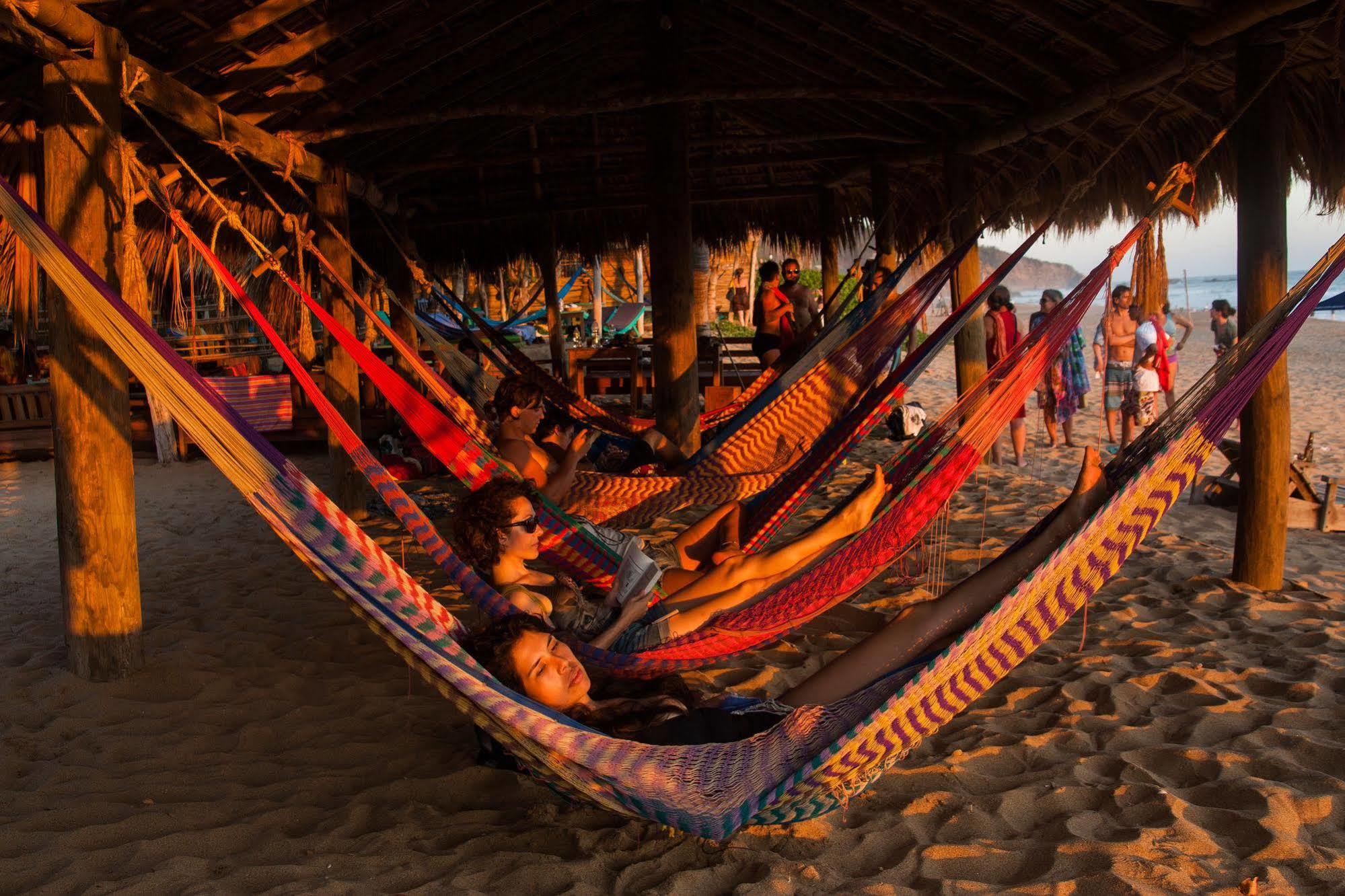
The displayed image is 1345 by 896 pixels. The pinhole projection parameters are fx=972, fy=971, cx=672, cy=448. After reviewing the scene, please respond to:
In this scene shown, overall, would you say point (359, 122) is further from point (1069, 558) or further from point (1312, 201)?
point (1312, 201)

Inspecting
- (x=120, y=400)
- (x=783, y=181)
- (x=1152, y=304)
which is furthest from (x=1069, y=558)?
(x=783, y=181)

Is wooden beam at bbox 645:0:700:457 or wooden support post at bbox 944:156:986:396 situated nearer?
wooden beam at bbox 645:0:700:457

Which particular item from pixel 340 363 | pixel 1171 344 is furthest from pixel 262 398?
pixel 1171 344

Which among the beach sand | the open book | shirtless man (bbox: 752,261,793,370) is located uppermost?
shirtless man (bbox: 752,261,793,370)

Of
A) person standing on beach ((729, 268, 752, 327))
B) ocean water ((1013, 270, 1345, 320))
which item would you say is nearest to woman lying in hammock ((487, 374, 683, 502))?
person standing on beach ((729, 268, 752, 327))

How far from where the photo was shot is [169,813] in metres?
1.51

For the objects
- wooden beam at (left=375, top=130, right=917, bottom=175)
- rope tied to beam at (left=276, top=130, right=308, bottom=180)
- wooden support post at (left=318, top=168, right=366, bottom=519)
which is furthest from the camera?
wooden beam at (left=375, top=130, right=917, bottom=175)

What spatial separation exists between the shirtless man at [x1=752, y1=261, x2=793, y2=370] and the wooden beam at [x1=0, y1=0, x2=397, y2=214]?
Result: 2.29 metres

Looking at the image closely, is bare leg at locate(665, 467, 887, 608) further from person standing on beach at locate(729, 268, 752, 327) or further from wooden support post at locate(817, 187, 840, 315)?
person standing on beach at locate(729, 268, 752, 327)

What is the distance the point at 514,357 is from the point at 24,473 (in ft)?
10.3

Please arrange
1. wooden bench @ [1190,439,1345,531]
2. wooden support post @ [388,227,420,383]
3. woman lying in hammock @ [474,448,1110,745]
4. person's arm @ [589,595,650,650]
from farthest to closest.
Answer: wooden support post @ [388,227,420,383] < wooden bench @ [1190,439,1345,531] < person's arm @ [589,595,650,650] < woman lying in hammock @ [474,448,1110,745]

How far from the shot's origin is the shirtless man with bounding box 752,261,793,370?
527 cm

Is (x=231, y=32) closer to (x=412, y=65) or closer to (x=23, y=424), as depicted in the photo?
(x=412, y=65)

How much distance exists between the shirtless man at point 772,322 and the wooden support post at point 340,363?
229cm
